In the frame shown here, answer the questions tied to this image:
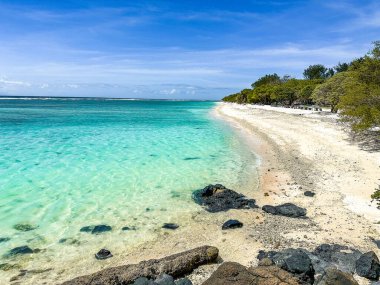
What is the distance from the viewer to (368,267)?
788 centimetres

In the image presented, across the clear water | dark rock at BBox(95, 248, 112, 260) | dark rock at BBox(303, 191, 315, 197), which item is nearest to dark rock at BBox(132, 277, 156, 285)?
dark rock at BBox(95, 248, 112, 260)

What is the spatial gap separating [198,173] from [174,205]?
5.42 m

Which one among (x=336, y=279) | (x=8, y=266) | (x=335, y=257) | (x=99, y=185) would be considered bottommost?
(x=8, y=266)

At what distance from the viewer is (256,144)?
29.6m

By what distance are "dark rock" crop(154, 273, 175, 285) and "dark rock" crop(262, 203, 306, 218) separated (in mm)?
6258

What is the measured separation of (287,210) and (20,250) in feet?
31.0

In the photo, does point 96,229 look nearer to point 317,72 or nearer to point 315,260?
point 315,260

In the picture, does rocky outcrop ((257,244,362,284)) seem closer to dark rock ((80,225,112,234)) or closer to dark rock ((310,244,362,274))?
dark rock ((310,244,362,274))

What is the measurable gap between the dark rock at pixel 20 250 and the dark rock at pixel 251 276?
5.99m

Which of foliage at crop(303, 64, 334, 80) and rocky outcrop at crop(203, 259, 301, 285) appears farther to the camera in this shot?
foliage at crop(303, 64, 334, 80)

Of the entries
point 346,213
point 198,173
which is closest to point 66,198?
point 198,173

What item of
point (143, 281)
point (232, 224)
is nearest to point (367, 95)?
point (232, 224)

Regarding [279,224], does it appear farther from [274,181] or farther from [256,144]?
Result: [256,144]

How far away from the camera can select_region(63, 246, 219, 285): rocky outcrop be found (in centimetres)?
779
